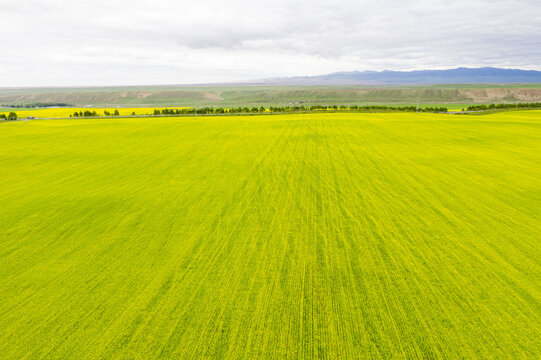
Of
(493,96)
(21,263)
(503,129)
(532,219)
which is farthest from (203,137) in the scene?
(493,96)

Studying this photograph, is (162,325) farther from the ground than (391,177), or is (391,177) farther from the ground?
(391,177)

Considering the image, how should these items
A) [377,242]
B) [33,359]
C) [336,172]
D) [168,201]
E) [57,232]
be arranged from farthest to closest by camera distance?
[336,172]
[168,201]
[57,232]
[377,242]
[33,359]

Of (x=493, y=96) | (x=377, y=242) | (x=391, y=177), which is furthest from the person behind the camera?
(x=493, y=96)

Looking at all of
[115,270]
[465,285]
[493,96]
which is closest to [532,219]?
[465,285]

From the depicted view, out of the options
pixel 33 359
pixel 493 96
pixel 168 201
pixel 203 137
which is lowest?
pixel 33 359

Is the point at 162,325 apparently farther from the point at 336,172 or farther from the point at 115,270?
the point at 336,172

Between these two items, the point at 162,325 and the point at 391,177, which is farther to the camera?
the point at 391,177
